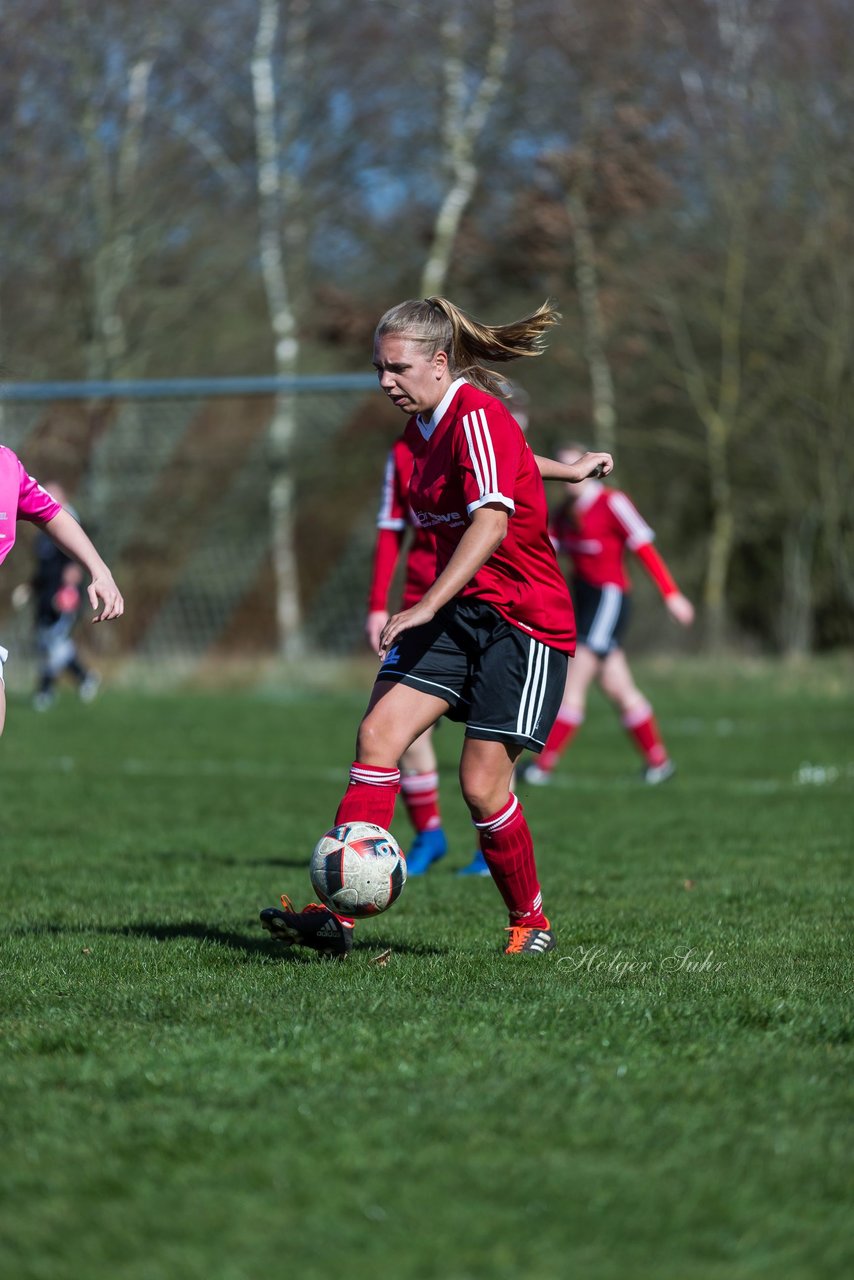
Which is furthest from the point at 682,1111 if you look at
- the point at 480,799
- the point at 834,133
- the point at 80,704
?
the point at 834,133

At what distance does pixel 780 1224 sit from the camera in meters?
2.81

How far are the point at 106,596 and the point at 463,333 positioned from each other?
1351 millimetres

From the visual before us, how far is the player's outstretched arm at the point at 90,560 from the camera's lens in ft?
16.6

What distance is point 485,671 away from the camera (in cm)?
511

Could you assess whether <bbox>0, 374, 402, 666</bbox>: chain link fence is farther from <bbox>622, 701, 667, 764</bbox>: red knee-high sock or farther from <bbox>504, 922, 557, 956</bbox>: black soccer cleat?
<bbox>504, 922, 557, 956</bbox>: black soccer cleat

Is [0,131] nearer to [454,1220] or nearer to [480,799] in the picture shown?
[480,799]

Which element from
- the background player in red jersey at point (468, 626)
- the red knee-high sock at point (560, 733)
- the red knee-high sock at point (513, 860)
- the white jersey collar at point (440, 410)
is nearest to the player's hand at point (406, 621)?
the background player in red jersey at point (468, 626)

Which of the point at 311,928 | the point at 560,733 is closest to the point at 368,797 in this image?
the point at 311,928

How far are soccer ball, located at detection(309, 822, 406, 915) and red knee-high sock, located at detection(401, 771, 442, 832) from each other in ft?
9.85

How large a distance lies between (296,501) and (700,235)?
7329 millimetres

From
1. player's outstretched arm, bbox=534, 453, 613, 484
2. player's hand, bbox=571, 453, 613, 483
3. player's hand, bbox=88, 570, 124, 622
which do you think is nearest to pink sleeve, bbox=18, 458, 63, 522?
player's hand, bbox=88, 570, 124, 622

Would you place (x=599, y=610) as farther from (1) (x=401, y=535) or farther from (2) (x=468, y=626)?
(2) (x=468, y=626)

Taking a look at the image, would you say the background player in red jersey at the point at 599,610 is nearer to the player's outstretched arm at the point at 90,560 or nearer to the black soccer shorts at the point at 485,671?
the black soccer shorts at the point at 485,671

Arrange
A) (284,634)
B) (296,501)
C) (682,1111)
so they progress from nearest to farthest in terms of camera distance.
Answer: (682,1111)
(284,634)
(296,501)
